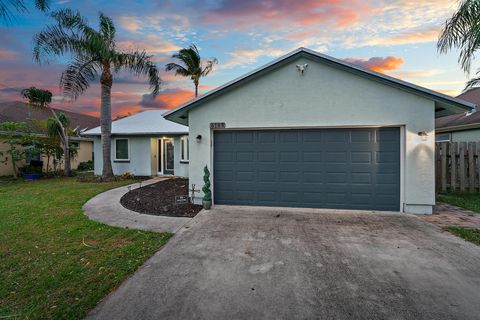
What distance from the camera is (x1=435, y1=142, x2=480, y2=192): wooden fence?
8492mm

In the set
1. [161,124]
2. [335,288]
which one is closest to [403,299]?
[335,288]

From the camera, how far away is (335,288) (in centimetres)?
296

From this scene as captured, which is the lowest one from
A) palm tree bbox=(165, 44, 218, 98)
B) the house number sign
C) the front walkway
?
the front walkway

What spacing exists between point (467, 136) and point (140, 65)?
17.1m

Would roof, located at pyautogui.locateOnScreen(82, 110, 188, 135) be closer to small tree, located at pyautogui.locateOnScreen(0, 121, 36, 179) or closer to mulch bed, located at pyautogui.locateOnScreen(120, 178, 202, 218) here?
small tree, located at pyautogui.locateOnScreen(0, 121, 36, 179)

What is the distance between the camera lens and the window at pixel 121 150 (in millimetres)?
14453

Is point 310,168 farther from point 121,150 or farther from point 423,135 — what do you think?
point 121,150

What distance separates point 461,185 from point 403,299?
28.5 ft

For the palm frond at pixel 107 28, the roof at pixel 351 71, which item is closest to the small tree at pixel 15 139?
the palm frond at pixel 107 28

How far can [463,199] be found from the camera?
770cm

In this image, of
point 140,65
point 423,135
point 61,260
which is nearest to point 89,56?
point 140,65

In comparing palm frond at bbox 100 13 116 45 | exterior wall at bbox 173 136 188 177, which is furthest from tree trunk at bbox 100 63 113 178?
exterior wall at bbox 173 136 188 177

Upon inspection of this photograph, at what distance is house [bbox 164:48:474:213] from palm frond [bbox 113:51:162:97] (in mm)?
6890

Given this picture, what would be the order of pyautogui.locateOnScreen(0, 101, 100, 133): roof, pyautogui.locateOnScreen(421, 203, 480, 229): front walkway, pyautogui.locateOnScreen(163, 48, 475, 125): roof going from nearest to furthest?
pyautogui.locateOnScreen(421, 203, 480, 229): front walkway, pyautogui.locateOnScreen(163, 48, 475, 125): roof, pyautogui.locateOnScreen(0, 101, 100, 133): roof
